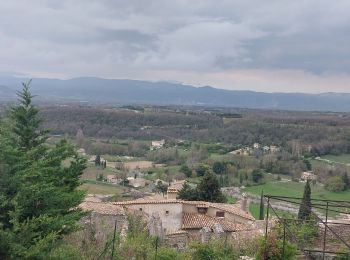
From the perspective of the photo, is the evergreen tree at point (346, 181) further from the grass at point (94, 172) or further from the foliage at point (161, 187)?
the grass at point (94, 172)

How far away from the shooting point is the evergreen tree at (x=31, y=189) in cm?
1092

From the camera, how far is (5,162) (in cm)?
1165

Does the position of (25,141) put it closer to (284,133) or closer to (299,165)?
(299,165)

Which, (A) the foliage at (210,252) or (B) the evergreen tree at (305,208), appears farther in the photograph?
(A) the foliage at (210,252)

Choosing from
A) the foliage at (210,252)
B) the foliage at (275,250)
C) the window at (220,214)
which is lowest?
the window at (220,214)

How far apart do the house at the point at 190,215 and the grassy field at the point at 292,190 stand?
85.0 feet

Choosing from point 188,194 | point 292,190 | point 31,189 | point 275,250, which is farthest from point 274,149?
point 31,189

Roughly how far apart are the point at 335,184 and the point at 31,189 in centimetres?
5000

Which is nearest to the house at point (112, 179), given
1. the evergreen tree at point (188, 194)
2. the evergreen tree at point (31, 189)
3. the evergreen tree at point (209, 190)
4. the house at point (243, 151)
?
the house at point (243, 151)

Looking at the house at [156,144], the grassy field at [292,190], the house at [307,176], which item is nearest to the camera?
the grassy field at [292,190]

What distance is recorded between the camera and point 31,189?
1133cm

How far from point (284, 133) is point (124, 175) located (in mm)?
38648

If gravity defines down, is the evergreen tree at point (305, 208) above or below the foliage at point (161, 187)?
above

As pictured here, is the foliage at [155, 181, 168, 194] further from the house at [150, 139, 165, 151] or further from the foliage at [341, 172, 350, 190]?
the house at [150, 139, 165, 151]
